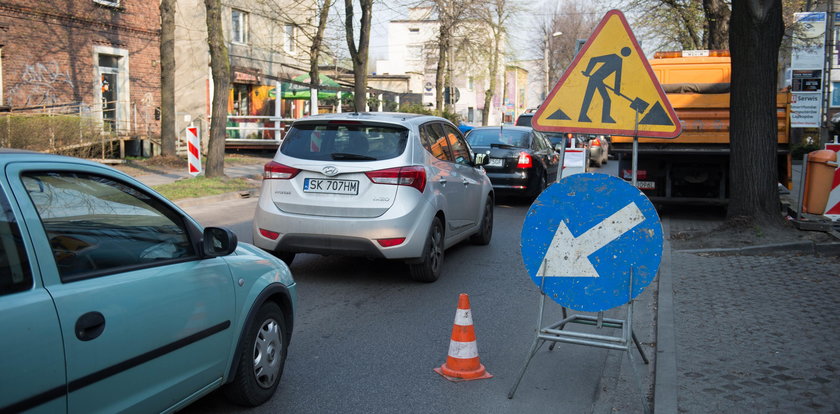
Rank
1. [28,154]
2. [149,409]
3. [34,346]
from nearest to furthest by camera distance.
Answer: [34,346] < [28,154] < [149,409]

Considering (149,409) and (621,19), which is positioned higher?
(621,19)

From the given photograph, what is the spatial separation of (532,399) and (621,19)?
2505 mm

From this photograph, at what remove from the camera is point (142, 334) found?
353 cm

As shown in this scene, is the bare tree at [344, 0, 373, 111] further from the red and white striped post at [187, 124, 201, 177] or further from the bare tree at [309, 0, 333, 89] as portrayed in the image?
the red and white striped post at [187, 124, 201, 177]

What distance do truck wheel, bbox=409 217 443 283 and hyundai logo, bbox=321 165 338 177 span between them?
112 cm

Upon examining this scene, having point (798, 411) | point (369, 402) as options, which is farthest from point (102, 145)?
point (798, 411)

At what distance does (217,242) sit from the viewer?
4.21 metres

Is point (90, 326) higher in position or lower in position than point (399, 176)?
lower

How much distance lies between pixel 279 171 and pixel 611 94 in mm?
3821

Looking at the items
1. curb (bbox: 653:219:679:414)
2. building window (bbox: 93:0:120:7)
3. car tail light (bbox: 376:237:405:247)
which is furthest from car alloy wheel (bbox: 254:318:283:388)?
building window (bbox: 93:0:120:7)

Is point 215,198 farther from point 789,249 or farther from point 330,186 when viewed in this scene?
point 789,249

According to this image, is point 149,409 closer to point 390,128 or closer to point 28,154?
point 28,154

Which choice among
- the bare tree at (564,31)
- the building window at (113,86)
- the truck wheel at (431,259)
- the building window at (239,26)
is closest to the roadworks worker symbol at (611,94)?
the truck wheel at (431,259)

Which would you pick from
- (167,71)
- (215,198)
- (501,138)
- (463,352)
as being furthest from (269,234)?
(167,71)
